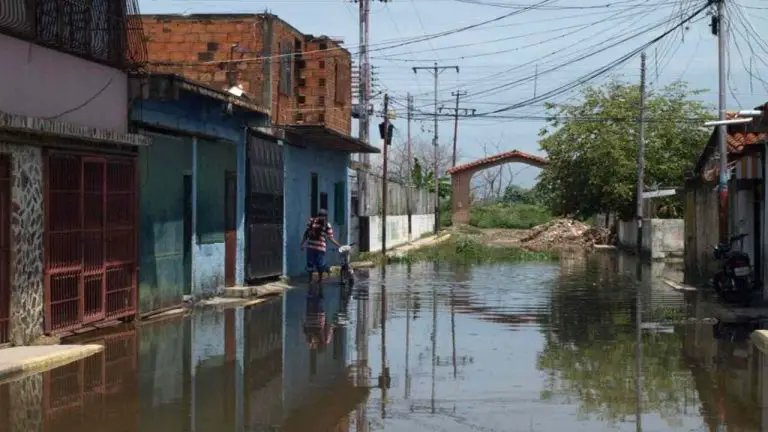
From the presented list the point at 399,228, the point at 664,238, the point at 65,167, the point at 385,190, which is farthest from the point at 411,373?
the point at 399,228

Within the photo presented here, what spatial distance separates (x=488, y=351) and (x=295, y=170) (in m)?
→ 16.0

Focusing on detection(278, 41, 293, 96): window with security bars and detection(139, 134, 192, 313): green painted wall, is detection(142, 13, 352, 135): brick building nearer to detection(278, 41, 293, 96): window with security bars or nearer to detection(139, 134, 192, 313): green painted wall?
detection(278, 41, 293, 96): window with security bars

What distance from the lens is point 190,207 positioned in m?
19.6

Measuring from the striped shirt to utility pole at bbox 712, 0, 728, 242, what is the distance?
9383mm

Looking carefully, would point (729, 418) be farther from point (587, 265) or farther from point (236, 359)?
point (587, 265)

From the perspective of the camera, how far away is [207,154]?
67.7 ft

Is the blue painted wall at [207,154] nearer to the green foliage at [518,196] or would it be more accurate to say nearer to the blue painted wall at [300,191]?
the blue painted wall at [300,191]

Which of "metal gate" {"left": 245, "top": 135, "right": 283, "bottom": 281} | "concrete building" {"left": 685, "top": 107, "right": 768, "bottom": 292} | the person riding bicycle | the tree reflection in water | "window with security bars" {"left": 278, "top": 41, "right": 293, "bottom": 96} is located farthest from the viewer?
"window with security bars" {"left": 278, "top": 41, "right": 293, "bottom": 96}

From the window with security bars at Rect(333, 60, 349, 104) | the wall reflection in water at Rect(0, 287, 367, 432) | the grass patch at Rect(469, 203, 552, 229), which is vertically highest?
the window with security bars at Rect(333, 60, 349, 104)

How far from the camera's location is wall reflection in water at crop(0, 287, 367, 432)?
28.8ft

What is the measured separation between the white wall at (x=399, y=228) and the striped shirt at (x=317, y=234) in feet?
51.6

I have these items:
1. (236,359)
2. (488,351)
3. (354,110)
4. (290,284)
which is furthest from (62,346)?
(354,110)

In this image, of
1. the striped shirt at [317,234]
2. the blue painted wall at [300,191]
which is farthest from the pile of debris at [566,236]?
the striped shirt at [317,234]

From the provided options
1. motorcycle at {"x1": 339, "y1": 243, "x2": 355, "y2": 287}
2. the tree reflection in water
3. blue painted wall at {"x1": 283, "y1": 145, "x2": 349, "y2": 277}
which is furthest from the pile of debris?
the tree reflection in water
